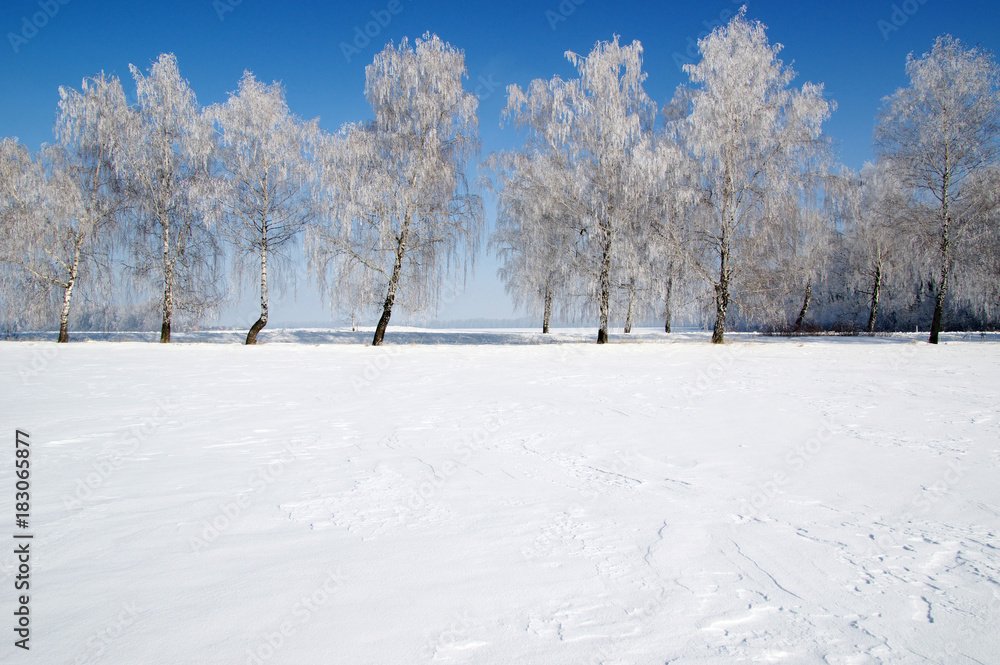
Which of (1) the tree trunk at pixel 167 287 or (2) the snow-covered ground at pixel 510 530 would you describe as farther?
(1) the tree trunk at pixel 167 287

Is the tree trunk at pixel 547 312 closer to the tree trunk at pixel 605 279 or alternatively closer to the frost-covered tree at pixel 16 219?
the tree trunk at pixel 605 279

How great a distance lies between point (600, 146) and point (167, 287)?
14.1 m

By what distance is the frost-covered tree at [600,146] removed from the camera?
48.2ft

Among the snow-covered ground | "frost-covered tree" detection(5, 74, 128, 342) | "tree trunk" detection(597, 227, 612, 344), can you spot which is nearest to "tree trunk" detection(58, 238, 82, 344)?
"frost-covered tree" detection(5, 74, 128, 342)

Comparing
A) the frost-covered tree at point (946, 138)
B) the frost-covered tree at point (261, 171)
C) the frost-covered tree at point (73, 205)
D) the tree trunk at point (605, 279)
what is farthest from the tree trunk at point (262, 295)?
the frost-covered tree at point (946, 138)

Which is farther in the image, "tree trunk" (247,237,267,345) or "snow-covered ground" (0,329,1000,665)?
"tree trunk" (247,237,267,345)

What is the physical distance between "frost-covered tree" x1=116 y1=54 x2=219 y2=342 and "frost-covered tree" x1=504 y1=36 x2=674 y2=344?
9904 mm

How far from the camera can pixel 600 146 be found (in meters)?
14.9

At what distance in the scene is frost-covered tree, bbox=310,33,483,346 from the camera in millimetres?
14047

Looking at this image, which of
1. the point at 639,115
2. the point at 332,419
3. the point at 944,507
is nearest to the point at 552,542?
the point at 944,507

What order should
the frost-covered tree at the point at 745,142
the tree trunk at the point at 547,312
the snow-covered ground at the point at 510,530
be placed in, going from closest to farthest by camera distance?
the snow-covered ground at the point at 510,530, the frost-covered tree at the point at 745,142, the tree trunk at the point at 547,312

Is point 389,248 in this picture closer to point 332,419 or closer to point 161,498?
point 332,419

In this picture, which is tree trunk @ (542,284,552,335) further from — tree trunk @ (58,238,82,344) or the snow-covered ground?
tree trunk @ (58,238,82,344)

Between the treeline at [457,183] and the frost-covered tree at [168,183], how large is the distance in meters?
0.06
